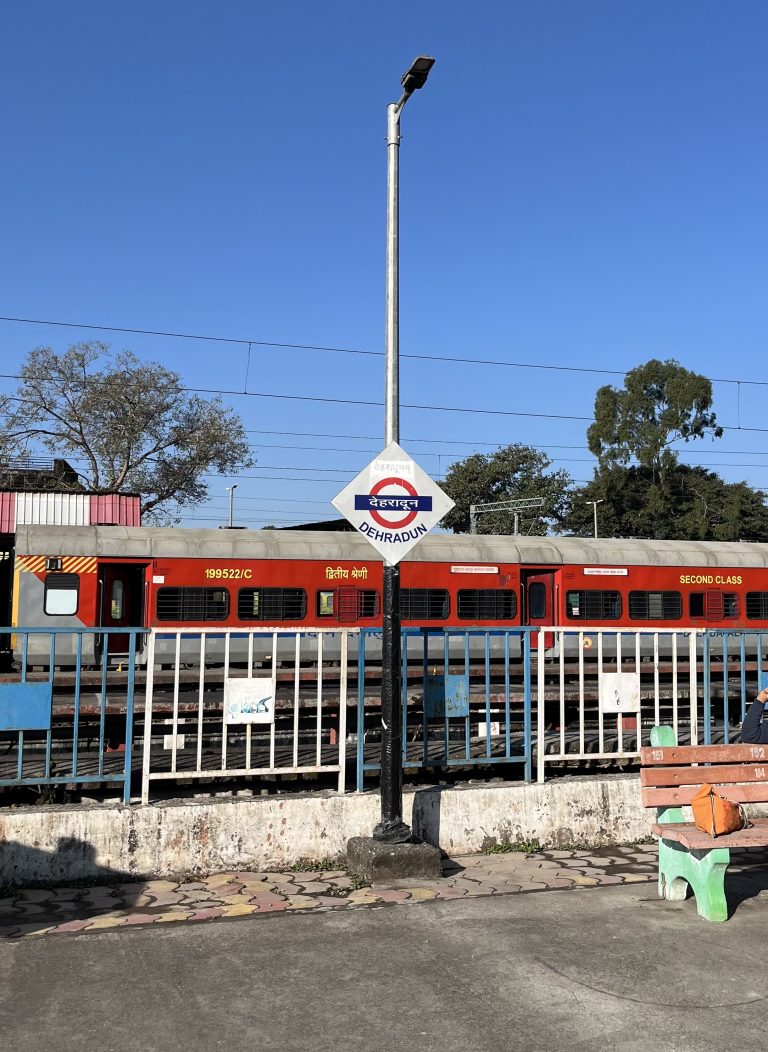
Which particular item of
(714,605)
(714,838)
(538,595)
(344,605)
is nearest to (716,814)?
(714,838)

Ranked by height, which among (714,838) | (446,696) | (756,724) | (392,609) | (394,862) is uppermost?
(392,609)

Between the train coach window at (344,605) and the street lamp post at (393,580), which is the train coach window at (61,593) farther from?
the street lamp post at (393,580)

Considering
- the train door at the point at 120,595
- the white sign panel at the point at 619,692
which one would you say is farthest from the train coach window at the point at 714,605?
the white sign panel at the point at 619,692

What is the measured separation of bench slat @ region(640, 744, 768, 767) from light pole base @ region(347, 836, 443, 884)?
5.41 feet

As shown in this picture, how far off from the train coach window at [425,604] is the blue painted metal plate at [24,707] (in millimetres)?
12508

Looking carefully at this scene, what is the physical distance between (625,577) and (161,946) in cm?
1637

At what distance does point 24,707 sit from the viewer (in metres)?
6.39

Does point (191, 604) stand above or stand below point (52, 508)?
below

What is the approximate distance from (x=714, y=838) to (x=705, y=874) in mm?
254

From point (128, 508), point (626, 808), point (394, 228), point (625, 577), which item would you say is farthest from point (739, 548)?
point (128, 508)

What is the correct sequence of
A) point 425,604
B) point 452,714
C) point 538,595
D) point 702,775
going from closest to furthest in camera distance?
point 702,775 < point 452,714 < point 425,604 < point 538,595

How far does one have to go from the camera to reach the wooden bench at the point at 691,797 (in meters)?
5.57

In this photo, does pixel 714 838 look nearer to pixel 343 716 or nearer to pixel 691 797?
pixel 691 797

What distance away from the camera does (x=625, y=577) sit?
2009cm
